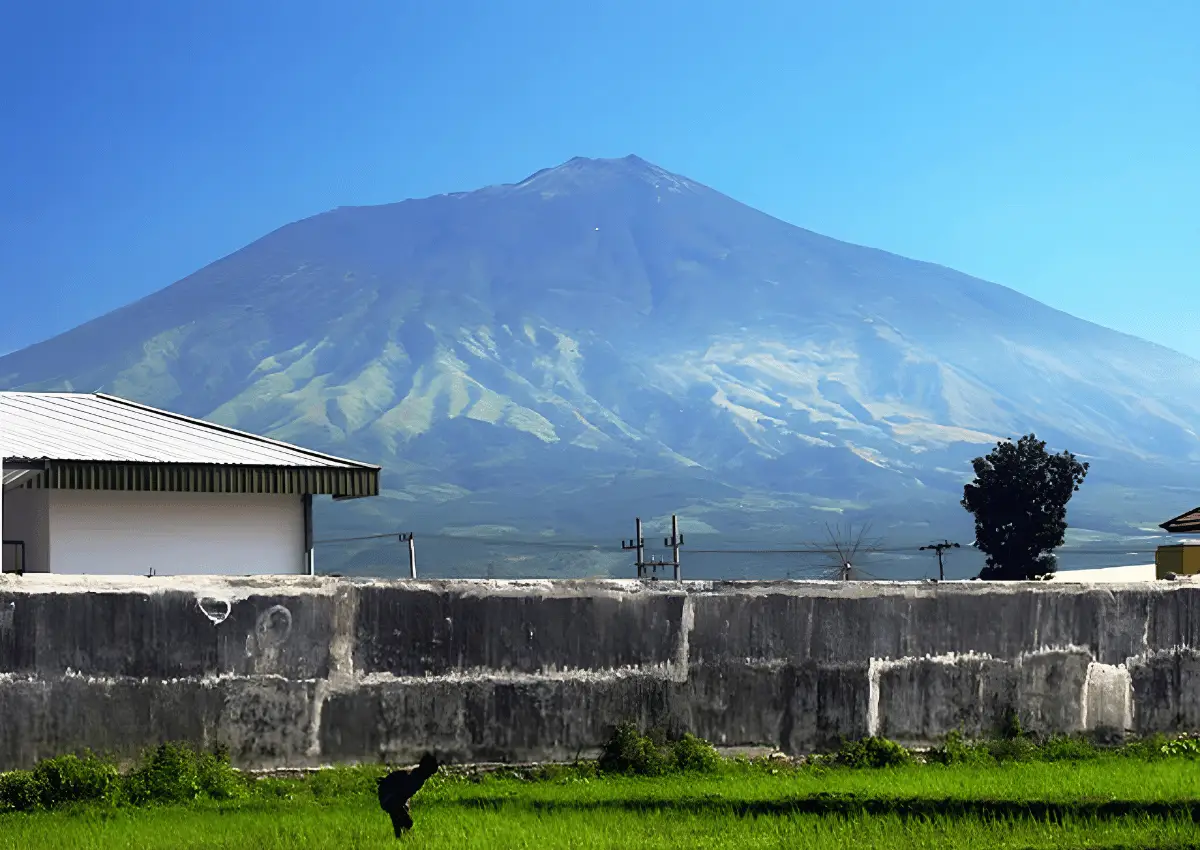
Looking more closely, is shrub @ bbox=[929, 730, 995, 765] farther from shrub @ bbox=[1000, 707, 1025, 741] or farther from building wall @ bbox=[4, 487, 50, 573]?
building wall @ bbox=[4, 487, 50, 573]

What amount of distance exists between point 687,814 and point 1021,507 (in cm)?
4346

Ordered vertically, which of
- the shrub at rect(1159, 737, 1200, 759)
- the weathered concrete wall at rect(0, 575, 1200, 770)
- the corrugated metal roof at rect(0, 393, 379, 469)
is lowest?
the shrub at rect(1159, 737, 1200, 759)

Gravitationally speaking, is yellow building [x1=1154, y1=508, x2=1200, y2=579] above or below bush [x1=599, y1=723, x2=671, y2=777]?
above

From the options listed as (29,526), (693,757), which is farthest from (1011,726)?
(29,526)

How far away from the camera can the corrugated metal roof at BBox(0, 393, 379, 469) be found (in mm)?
16875

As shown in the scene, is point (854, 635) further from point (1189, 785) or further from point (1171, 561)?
point (1171, 561)

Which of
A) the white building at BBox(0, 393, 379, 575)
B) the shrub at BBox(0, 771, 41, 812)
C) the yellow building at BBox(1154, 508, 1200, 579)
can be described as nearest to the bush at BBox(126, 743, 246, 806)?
the shrub at BBox(0, 771, 41, 812)

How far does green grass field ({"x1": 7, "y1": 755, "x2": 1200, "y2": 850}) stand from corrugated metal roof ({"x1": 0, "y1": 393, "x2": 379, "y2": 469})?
7733 mm

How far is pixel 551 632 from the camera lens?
10.8 metres

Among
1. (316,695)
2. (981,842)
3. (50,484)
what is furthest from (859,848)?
(50,484)

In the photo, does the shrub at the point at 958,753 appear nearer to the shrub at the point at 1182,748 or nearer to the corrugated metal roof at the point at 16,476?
the shrub at the point at 1182,748

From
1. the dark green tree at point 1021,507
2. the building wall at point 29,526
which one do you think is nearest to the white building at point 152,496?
the building wall at point 29,526

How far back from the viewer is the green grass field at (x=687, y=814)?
331 inches

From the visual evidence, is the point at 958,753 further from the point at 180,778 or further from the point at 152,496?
the point at 152,496
